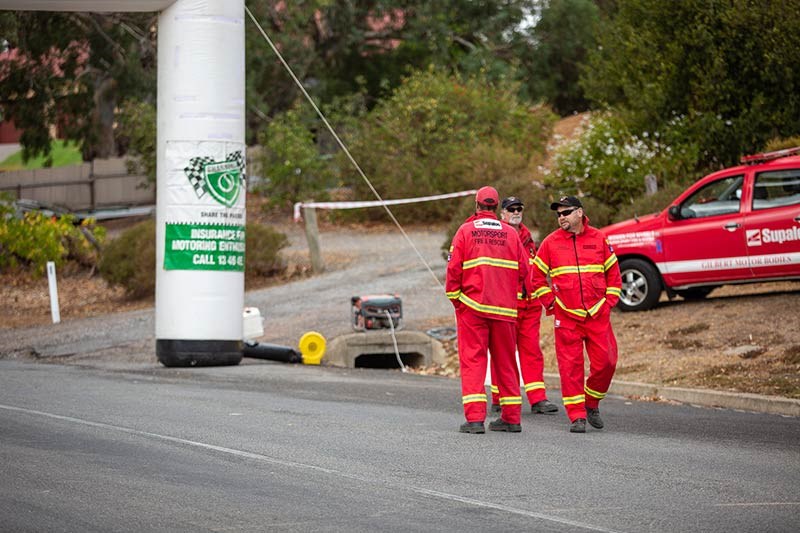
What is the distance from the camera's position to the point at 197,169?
16594 mm

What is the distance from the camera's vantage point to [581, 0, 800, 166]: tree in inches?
864

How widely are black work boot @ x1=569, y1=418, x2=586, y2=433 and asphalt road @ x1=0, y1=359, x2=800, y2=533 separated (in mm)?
119

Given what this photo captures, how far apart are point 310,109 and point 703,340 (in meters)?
26.8

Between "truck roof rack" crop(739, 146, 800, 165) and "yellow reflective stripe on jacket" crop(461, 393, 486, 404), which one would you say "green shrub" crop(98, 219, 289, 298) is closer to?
"truck roof rack" crop(739, 146, 800, 165)

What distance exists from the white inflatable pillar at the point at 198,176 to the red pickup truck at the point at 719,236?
5.34 meters

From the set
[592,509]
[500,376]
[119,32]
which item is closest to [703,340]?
[500,376]

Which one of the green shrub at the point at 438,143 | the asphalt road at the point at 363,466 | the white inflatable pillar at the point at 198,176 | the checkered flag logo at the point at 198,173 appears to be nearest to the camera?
the asphalt road at the point at 363,466

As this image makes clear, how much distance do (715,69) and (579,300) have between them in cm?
1280

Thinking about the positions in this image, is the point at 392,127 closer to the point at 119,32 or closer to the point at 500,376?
the point at 119,32

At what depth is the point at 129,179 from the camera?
4369cm

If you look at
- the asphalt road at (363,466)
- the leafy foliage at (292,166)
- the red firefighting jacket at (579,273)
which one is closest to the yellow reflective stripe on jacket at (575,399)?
the asphalt road at (363,466)

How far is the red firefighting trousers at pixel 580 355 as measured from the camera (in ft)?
36.1

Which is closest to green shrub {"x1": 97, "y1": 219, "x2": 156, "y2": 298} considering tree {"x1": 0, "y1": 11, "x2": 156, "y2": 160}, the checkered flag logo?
the checkered flag logo

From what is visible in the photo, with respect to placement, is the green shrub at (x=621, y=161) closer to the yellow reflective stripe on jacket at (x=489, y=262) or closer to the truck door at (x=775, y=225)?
the truck door at (x=775, y=225)
